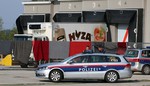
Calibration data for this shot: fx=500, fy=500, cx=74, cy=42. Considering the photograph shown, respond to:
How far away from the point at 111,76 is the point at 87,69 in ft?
4.24

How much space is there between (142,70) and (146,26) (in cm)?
1073

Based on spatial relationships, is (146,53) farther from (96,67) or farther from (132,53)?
(96,67)

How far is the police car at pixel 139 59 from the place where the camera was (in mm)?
31297

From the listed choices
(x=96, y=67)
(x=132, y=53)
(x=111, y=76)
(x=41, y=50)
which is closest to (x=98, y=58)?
(x=96, y=67)

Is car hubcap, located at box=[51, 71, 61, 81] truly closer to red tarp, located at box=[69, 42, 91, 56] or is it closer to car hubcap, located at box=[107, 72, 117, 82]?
car hubcap, located at box=[107, 72, 117, 82]

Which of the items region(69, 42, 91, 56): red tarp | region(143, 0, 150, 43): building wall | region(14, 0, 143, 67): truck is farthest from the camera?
region(143, 0, 150, 43): building wall

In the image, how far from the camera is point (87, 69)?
24.2 meters

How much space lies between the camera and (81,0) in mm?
50625

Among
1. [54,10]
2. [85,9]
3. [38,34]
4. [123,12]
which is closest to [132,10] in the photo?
[123,12]

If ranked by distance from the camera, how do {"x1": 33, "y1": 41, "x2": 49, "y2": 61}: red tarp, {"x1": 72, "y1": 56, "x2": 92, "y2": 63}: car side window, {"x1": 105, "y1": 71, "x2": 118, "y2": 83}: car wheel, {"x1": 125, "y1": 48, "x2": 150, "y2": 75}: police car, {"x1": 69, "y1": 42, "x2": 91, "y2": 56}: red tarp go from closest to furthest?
{"x1": 72, "y1": 56, "x2": 92, "y2": 63}: car side window, {"x1": 105, "y1": 71, "x2": 118, "y2": 83}: car wheel, {"x1": 125, "y1": 48, "x2": 150, "y2": 75}: police car, {"x1": 33, "y1": 41, "x2": 49, "y2": 61}: red tarp, {"x1": 69, "y1": 42, "x2": 91, "y2": 56}: red tarp

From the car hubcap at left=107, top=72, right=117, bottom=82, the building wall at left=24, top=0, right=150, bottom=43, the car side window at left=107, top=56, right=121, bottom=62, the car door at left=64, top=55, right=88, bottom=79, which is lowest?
the car hubcap at left=107, top=72, right=117, bottom=82

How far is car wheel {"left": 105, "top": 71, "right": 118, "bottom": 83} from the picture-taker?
2452cm

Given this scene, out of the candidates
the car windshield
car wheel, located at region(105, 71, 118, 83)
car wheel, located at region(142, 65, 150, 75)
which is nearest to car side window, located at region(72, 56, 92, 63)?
car wheel, located at region(105, 71, 118, 83)

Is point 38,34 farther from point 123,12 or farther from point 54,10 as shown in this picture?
point 54,10
